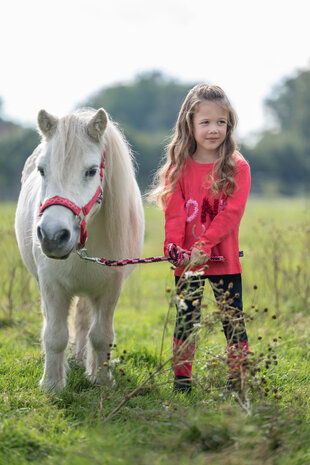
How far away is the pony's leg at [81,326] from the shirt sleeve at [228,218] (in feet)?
5.40

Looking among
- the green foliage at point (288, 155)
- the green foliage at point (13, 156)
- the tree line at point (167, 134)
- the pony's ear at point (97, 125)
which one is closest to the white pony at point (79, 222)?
the pony's ear at point (97, 125)

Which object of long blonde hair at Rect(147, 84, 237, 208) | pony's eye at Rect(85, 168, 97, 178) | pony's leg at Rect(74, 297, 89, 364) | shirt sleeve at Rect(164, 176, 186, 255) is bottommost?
pony's leg at Rect(74, 297, 89, 364)

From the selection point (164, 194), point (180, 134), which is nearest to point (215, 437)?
point (164, 194)

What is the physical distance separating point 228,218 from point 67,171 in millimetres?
1094

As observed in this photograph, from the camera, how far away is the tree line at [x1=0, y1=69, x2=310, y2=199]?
4006 cm

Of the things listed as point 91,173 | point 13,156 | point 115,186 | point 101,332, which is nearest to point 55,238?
point 91,173

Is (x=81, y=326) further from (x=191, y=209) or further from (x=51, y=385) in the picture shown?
(x=191, y=209)

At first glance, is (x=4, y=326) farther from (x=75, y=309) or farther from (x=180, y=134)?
(x=180, y=134)

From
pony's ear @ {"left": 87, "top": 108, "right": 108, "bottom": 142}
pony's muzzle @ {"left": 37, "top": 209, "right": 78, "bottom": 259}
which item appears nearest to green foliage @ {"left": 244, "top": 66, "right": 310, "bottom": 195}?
pony's ear @ {"left": 87, "top": 108, "right": 108, "bottom": 142}

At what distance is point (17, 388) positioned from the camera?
127 inches

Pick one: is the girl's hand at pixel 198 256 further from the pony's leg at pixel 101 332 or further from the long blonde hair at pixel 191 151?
the pony's leg at pixel 101 332

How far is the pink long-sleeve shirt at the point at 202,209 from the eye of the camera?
3324 mm

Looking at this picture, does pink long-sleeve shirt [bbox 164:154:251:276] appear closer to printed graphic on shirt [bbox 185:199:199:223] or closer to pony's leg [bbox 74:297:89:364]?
printed graphic on shirt [bbox 185:199:199:223]

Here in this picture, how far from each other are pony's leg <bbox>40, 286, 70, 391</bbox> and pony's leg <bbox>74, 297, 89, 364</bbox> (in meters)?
0.84
